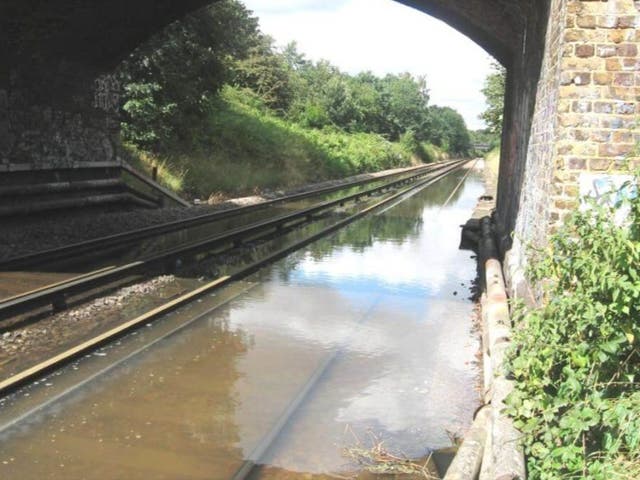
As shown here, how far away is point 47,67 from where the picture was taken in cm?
1350

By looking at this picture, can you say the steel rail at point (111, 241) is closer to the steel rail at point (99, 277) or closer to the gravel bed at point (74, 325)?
the steel rail at point (99, 277)

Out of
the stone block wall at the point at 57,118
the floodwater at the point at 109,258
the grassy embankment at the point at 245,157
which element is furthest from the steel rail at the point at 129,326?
the grassy embankment at the point at 245,157

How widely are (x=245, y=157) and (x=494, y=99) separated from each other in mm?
18603

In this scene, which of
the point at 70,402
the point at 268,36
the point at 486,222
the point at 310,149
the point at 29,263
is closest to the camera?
the point at 70,402

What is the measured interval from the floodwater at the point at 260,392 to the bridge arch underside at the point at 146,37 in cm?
162

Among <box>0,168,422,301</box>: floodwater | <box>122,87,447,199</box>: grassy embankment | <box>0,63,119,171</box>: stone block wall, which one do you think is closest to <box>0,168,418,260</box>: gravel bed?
<box>0,168,422,301</box>: floodwater

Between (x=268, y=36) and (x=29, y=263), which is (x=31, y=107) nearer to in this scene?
(x=29, y=263)

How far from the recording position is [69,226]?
12742 mm

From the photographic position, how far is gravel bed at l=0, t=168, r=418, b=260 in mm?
10875

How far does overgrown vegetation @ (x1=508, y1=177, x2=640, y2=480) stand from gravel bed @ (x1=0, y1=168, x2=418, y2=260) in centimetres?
804

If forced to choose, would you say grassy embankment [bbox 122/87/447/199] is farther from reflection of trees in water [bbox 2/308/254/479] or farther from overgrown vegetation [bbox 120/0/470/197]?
reflection of trees in water [bbox 2/308/254/479]

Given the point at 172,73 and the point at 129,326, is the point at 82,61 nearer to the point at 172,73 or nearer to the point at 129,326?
the point at 172,73

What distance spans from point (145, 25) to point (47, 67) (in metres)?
2.28

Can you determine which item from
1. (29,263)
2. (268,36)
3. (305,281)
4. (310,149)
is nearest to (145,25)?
(29,263)
